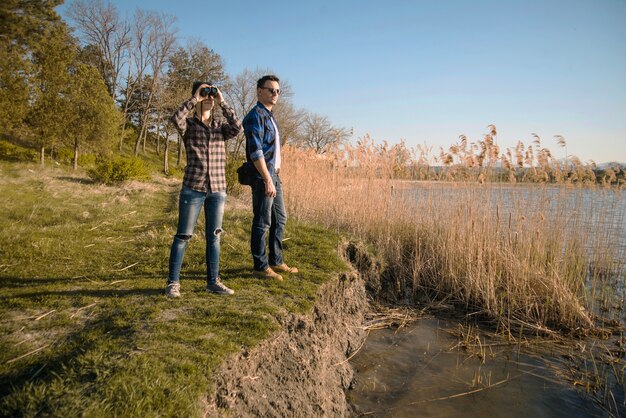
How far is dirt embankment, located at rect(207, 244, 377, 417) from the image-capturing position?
2331 mm

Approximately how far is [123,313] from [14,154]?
67.8ft

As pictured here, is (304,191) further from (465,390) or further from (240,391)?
(240,391)

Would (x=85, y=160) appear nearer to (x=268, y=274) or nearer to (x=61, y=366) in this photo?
(x=268, y=274)

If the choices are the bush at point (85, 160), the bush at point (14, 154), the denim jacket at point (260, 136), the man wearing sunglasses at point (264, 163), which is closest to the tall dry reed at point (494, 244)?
the man wearing sunglasses at point (264, 163)

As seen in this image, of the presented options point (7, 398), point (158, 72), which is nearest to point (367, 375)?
point (7, 398)

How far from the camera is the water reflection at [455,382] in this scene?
3133 millimetres

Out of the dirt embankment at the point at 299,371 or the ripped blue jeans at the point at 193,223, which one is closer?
the dirt embankment at the point at 299,371

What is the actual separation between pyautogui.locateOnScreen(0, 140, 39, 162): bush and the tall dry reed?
62.2 feet

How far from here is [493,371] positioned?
371 cm

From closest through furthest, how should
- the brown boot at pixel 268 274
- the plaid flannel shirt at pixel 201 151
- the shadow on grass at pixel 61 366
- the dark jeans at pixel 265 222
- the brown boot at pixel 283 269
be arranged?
the shadow on grass at pixel 61 366
the plaid flannel shirt at pixel 201 151
the dark jeans at pixel 265 222
the brown boot at pixel 268 274
the brown boot at pixel 283 269

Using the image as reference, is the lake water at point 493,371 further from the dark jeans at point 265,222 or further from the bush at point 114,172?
the bush at point 114,172

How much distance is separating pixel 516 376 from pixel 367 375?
4.89 ft

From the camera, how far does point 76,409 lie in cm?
180

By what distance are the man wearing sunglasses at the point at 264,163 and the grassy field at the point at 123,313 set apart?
1.64ft
